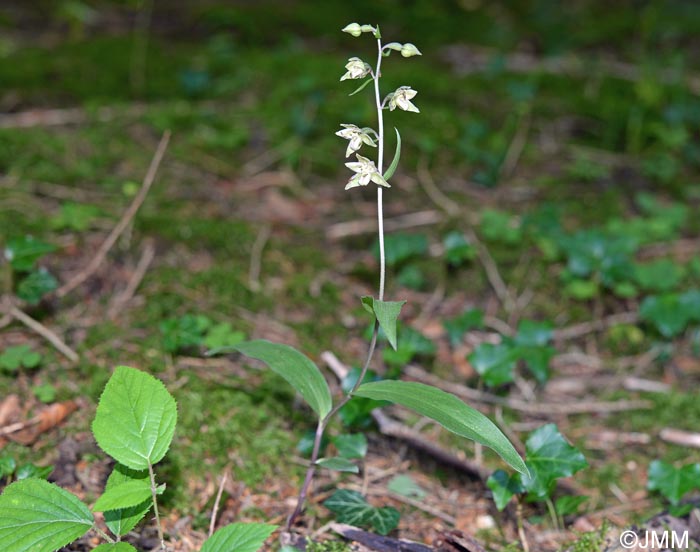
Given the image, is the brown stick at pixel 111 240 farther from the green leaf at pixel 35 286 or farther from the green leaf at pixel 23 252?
the green leaf at pixel 23 252

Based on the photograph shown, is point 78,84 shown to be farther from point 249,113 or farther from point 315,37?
point 315,37

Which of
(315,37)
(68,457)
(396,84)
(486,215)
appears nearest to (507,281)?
(486,215)

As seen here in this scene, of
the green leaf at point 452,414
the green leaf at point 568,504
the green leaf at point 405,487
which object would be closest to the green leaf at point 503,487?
the green leaf at point 568,504

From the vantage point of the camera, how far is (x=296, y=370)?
93.9 inches

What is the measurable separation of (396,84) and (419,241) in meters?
2.04

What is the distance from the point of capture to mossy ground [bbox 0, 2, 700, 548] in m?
3.09

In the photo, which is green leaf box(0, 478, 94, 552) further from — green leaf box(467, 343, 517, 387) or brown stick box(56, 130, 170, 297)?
green leaf box(467, 343, 517, 387)

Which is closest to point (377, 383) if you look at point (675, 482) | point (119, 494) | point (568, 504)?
point (119, 494)

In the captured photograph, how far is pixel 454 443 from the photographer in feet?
10.4

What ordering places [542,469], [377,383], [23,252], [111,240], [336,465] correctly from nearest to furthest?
[377,383] < [336,465] < [542,469] < [23,252] < [111,240]

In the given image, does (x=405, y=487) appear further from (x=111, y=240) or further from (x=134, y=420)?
(x=111, y=240)

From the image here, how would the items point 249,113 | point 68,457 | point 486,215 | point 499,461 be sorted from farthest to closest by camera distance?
point 249,113, point 486,215, point 499,461, point 68,457

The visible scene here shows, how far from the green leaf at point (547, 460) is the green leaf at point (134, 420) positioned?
1237 mm

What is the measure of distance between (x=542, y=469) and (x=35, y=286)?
7.11ft
